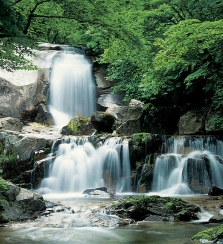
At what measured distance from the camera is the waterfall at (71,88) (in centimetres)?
2488

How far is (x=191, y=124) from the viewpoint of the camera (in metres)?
17.4

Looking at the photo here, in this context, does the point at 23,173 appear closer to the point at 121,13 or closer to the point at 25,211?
the point at 25,211

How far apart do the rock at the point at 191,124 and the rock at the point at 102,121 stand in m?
3.83

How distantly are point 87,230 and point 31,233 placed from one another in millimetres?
1268

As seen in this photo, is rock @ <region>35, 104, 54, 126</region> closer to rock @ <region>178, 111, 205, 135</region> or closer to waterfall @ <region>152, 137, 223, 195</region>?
rock @ <region>178, 111, 205, 135</region>

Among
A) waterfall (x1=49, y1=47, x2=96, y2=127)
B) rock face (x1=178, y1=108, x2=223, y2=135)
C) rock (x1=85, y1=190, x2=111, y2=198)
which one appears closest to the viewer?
rock (x1=85, y1=190, x2=111, y2=198)

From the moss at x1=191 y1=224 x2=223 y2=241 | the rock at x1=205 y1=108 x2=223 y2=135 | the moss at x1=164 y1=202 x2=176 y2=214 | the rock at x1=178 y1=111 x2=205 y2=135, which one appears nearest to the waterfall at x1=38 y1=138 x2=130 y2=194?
the rock at x1=178 y1=111 x2=205 y2=135

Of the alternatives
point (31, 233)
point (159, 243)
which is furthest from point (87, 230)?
point (159, 243)

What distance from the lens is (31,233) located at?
7543mm

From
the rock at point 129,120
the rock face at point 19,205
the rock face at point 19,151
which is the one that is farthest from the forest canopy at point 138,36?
the rock face at point 19,151

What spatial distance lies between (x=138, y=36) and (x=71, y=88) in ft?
62.1

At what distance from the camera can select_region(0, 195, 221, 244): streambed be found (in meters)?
6.97

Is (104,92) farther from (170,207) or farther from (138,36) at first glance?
(138,36)

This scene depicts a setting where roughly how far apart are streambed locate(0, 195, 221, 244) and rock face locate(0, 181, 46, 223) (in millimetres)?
415
